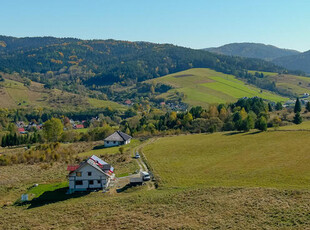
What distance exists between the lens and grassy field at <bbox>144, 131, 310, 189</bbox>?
46594 mm

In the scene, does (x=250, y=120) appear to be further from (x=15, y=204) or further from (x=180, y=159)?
(x=15, y=204)

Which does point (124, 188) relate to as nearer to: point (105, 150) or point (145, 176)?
point (145, 176)

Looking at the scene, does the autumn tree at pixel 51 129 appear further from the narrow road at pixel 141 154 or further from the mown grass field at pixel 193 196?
the mown grass field at pixel 193 196

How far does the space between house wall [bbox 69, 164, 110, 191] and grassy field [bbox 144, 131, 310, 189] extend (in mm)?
9575

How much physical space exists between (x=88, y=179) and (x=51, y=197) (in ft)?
20.5

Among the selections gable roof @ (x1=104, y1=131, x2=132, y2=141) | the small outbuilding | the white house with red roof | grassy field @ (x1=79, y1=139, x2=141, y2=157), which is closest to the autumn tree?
grassy field @ (x1=79, y1=139, x2=141, y2=157)

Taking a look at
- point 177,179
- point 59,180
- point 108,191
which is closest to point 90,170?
point 108,191

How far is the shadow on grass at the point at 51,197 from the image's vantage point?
45562mm

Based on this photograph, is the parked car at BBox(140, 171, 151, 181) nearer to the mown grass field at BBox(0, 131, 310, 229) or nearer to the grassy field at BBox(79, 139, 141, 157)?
the mown grass field at BBox(0, 131, 310, 229)

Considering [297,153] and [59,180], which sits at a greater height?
[297,153]

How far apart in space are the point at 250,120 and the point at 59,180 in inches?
2118

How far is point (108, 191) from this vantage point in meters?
48.0

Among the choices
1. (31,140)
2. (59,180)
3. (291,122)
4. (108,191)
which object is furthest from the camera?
(31,140)

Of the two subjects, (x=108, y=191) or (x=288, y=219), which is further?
(x=108, y=191)
